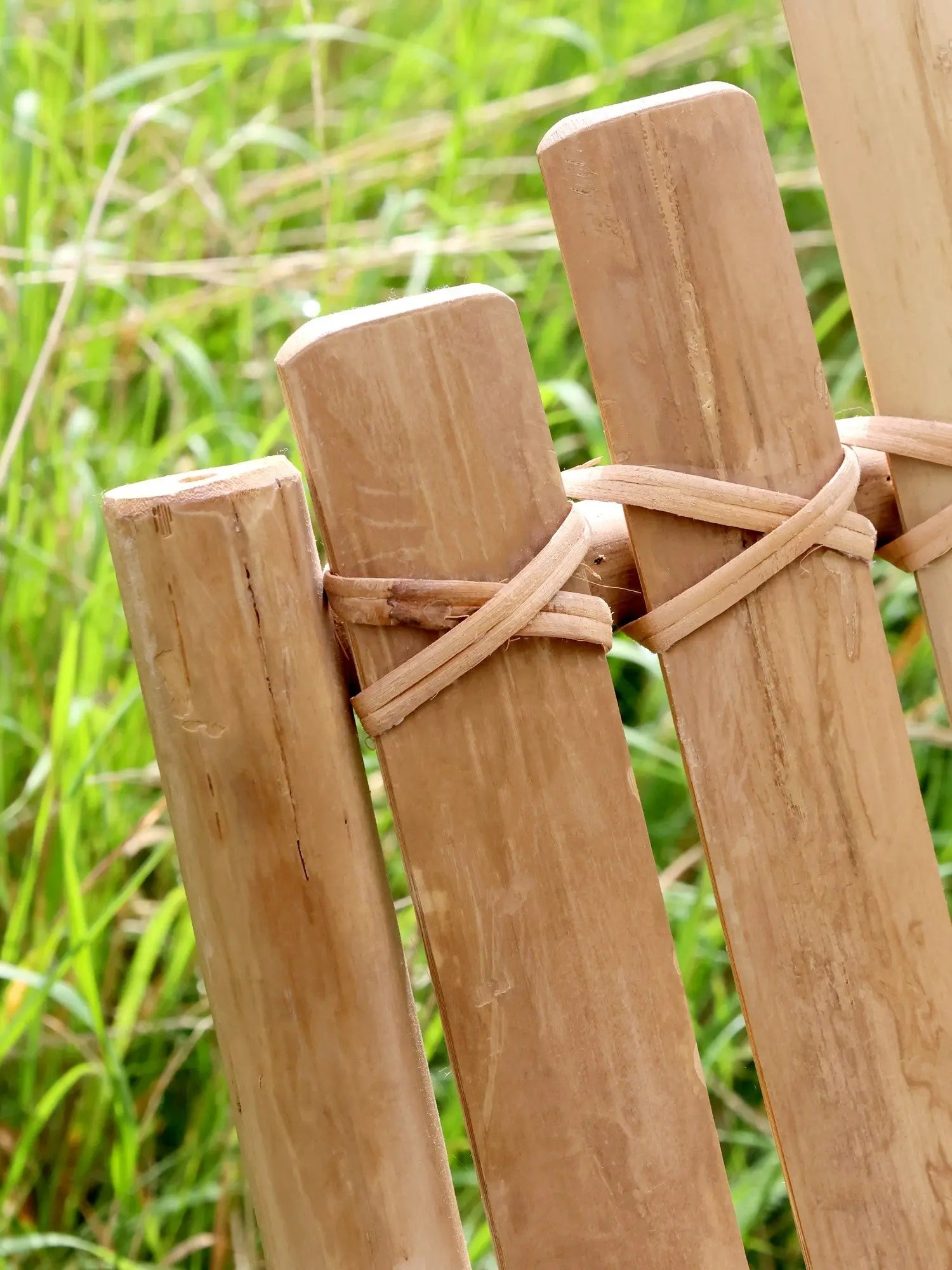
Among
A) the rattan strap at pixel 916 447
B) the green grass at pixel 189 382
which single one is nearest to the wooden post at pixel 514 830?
the rattan strap at pixel 916 447

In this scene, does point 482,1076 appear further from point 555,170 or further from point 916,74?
point 916,74

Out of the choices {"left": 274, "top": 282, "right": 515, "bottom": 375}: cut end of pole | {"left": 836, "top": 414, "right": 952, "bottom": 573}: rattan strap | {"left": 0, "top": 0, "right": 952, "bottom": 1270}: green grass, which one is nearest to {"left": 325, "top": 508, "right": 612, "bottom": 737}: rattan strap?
{"left": 274, "top": 282, "right": 515, "bottom": 375}: cut end of pole

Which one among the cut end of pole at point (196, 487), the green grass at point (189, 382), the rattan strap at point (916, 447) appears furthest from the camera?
the green grass at point (189, 382)

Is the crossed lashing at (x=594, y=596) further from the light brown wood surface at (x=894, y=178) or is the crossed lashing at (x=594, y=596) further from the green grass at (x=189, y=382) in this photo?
the green grass at (x=189, y=382)

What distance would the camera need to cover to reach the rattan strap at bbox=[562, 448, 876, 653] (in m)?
0.55

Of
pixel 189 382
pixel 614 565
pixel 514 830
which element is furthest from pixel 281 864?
pixel 189 382

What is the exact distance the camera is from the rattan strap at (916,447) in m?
0.61

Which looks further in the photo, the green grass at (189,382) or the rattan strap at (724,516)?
the green grass at (189,382)

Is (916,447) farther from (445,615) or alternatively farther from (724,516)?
(445,615)

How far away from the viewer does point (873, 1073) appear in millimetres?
606

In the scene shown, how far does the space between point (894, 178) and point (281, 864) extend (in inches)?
19.0

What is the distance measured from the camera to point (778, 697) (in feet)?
1.93

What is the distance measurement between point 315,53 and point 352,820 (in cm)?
73

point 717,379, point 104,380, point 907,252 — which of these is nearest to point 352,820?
point 717,379
